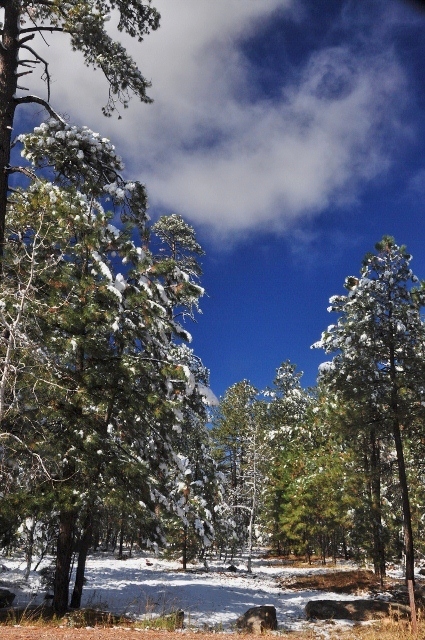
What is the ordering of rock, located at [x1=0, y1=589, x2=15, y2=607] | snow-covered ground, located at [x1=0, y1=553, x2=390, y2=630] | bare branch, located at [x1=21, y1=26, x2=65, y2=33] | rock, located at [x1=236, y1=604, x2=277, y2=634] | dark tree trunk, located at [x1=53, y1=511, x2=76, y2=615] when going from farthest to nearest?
1. snow-covered ground, located at [x1=0, y1=553, x2=390, y2=630]
2. rock, located at [x1=0, y1=589, x2=15, y2=607]
3. rock, located at [x1=236, y1=604, x2=277, y2=634]
4. dark tree trunk, located at [x1=53, y1=511, x2=76, y2=615]
5. bare branch, located at [x1=21, y1=26, x2=65, y2=33]

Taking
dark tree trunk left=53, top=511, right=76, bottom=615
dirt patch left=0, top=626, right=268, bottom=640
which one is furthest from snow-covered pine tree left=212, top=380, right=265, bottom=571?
dirt patch left=0, top=626, right=268, bottom=640

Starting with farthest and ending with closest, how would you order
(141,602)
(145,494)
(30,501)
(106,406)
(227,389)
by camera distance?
(227,389)
(141,602)
(145,494)
(106,406)
(30,501)

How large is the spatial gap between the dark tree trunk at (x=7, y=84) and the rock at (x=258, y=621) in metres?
11.3

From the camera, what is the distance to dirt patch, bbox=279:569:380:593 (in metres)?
22.1

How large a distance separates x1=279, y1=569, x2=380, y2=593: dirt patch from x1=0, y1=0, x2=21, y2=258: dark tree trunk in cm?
2179

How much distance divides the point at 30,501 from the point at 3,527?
122 centimetres

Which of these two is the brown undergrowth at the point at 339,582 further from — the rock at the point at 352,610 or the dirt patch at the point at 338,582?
the rock at the point at 352,610

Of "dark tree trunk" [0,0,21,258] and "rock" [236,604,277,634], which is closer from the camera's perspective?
"dark tree trunk" [0,0,21,258]

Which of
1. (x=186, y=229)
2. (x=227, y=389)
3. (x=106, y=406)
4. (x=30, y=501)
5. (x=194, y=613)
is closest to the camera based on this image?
(x=30, y=501)

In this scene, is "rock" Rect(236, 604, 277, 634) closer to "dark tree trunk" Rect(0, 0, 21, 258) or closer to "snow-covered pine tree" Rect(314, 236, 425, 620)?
"snow-covered pine tree" Rect(314, 236, 425, 620)

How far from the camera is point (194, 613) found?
14930mm

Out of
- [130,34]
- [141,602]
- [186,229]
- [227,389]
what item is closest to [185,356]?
[186,229]

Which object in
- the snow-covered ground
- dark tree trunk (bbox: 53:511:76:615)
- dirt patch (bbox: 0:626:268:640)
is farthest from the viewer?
the snow-covered ground

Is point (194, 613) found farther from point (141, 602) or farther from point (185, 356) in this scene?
point (185, 356)
